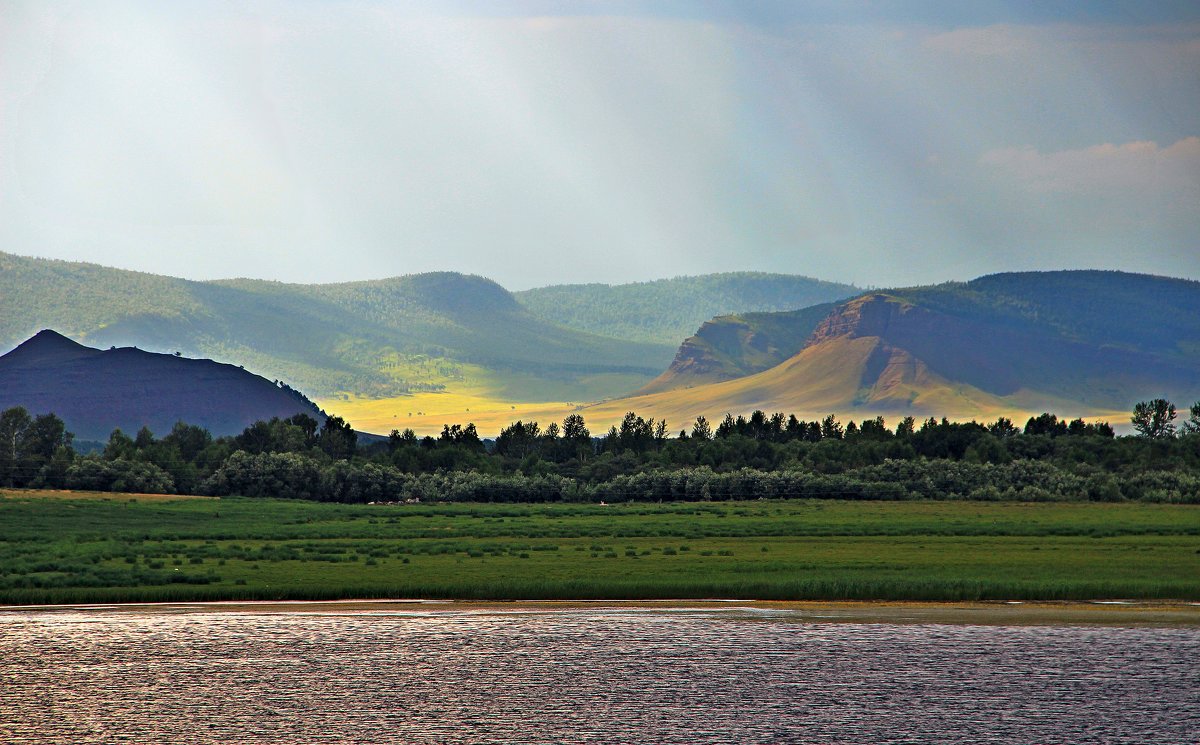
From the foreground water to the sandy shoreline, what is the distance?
164cm

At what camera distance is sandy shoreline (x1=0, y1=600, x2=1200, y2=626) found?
2408 inches

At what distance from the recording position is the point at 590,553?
88.7 metres

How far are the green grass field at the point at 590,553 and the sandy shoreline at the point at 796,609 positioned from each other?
67.2 inches

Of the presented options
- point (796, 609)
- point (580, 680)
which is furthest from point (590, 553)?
point (580, 680)

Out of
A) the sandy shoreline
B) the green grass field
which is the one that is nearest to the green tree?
the green grass field

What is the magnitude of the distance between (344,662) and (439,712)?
8738 mm

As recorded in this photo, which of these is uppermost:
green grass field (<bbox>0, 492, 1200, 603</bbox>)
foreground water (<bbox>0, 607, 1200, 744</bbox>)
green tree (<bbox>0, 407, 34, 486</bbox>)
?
green tree (<bbox>0, 407, 34, 486</bbox>)

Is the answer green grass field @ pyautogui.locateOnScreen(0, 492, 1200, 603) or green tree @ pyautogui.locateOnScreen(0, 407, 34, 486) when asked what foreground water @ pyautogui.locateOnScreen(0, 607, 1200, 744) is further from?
green tree @ pyautogui.locateOnScreen(0, 407, 34, 486)

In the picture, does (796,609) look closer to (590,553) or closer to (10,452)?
(590,553)

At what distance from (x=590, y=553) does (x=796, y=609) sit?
2575 cm

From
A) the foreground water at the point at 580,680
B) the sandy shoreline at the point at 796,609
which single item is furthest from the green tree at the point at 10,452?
the foreground water at the point at 580,680

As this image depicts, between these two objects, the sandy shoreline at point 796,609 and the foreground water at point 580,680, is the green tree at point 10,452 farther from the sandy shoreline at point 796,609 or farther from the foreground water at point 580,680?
the foreground water at point 580,680

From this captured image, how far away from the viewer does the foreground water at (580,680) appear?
4038cm

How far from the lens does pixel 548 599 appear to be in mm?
68500
